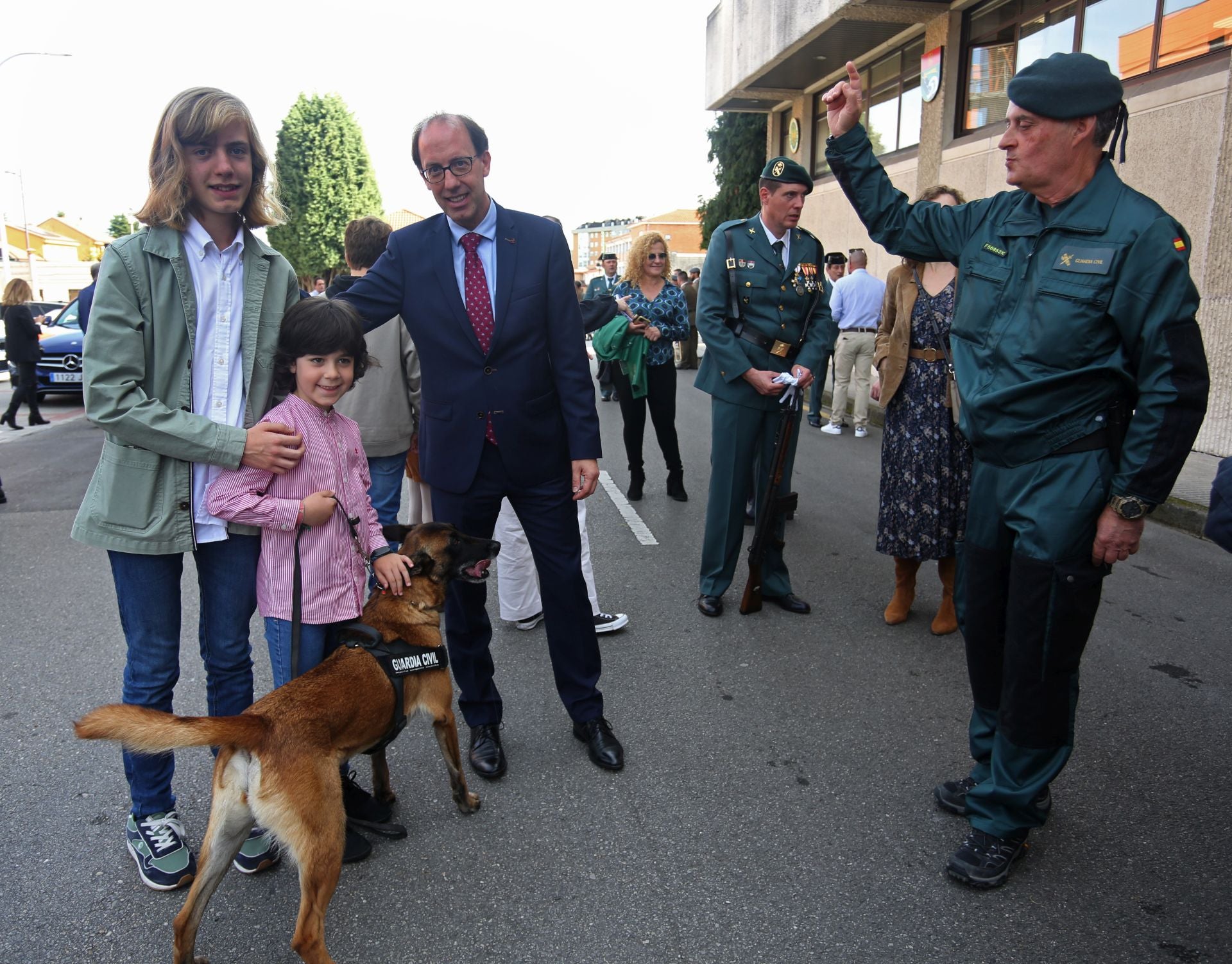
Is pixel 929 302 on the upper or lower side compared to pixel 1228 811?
upper

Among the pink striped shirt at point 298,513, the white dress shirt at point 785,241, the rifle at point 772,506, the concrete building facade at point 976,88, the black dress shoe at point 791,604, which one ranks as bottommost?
the black dress shoe at point 791,604

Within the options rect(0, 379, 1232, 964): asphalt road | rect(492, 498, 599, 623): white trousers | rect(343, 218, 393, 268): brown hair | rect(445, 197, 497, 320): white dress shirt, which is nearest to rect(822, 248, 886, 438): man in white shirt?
rect(0, 379, 1232, 964): asphalt road

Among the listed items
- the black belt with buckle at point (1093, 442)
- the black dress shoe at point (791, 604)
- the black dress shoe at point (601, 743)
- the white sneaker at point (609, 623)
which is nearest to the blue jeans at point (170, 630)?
the black dress shoe at point (601, 743)

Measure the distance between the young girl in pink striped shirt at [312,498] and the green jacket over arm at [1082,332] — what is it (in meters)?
1.96

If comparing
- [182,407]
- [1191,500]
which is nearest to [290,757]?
[182,407]

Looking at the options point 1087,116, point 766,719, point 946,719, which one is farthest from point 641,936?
point 1087,116

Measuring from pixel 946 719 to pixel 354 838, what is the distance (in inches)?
96.2

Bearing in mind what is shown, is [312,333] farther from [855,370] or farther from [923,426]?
[855,370]

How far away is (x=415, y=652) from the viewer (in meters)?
2.78

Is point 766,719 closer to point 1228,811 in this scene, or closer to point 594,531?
point 1228,811

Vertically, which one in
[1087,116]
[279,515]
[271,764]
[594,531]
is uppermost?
[1087,116]

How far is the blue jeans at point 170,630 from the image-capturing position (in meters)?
2.58

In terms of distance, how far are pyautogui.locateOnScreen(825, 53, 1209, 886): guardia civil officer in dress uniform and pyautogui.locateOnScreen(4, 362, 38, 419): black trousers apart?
13.5 metres

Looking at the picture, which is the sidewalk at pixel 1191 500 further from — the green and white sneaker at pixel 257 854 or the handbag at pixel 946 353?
the green and white sneaker at pixel 257 854
